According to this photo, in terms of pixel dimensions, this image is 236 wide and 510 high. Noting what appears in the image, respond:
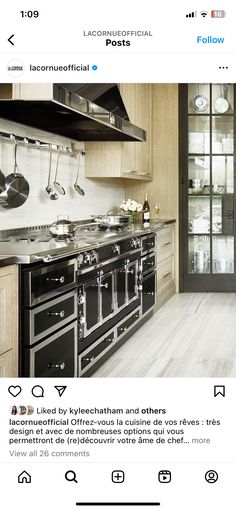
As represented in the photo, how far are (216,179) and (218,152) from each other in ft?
0.77

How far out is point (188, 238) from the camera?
225 inches

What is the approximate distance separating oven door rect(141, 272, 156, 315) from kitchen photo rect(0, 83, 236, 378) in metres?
0.01

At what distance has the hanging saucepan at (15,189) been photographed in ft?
9.47

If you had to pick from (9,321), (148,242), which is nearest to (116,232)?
(148,242)

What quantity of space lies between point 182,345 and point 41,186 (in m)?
1.18

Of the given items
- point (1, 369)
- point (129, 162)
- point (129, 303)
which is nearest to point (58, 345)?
point (1, 369)

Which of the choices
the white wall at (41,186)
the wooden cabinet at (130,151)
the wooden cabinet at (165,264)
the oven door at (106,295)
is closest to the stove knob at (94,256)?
the oven door at (106,295)

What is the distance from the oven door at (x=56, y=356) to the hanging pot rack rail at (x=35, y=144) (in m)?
0.91
